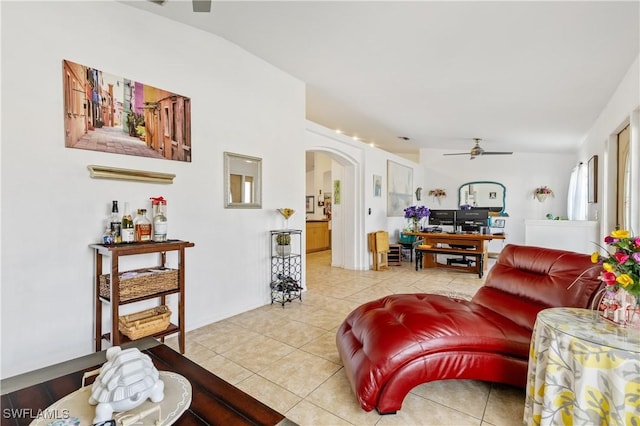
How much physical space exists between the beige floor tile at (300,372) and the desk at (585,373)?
1.23 meters

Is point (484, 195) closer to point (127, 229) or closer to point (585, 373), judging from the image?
point (585, 373)

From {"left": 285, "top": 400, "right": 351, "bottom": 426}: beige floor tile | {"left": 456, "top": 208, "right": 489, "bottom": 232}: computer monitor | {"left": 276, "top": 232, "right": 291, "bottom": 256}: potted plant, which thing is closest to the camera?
{"left": 285, "top": 400, "right": 351, "bottom": 426}: beige floor tile

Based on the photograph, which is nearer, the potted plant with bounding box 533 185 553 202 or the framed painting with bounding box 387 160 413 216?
the framed painting with bounding box 387 160 413 216

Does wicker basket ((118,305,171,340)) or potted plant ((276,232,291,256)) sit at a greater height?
potted plant ((276,232,291,256))

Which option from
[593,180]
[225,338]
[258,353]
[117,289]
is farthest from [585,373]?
[593,180]

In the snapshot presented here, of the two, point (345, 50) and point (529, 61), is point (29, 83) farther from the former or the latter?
point (529, 61)

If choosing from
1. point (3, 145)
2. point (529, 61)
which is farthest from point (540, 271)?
point (3, 145)

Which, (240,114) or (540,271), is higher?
(240,114)

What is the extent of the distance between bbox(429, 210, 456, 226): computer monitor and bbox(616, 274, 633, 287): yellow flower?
4671 millimetres

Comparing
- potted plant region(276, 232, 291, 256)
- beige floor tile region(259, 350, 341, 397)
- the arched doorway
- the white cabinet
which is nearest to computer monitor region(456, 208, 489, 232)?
the white cabinet

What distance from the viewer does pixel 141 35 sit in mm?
2639

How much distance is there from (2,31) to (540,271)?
3.88m

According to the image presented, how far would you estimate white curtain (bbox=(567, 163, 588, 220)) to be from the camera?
6.32 meters

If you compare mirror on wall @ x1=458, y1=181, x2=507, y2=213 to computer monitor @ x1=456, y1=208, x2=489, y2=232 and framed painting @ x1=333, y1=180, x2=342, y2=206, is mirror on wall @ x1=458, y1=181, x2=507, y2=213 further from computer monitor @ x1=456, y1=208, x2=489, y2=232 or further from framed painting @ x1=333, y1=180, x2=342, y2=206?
framed painting @ x1=333, y1=180, x2=342, y2=206
